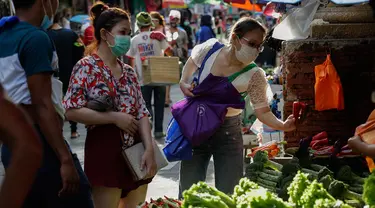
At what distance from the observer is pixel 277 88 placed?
10.5 m

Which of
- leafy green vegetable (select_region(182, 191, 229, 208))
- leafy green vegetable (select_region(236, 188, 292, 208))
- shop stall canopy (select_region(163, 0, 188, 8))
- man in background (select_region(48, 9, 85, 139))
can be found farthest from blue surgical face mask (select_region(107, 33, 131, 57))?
shop stall canopy (select_region(163, 0, 188, 8))

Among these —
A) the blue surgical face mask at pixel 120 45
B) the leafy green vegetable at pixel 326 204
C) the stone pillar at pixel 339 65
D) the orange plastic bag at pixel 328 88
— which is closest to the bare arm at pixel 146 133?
the blue surgical face mask at pixel 120 45

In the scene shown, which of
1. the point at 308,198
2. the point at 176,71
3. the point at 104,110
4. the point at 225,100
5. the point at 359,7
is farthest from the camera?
the point at 176,71

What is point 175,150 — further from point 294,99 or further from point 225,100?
point 294,99

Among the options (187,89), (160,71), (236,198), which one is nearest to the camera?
(236,198)

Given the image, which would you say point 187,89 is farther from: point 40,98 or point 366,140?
point 40,98

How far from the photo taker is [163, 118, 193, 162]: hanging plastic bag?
5980 mm

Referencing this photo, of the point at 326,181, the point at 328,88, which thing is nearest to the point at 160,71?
the point at 328,88

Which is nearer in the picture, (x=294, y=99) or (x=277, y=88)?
(x=294, y=99)

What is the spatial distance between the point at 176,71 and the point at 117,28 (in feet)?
25.8

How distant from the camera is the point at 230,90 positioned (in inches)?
233

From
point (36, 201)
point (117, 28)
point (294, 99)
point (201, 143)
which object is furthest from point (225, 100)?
point (36, 201)

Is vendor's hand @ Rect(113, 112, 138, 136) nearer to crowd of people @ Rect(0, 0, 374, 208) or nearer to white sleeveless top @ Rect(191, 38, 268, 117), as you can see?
crowd of people @ Rect(0, 0, 374, 208)

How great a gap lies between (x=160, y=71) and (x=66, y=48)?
1.51m
